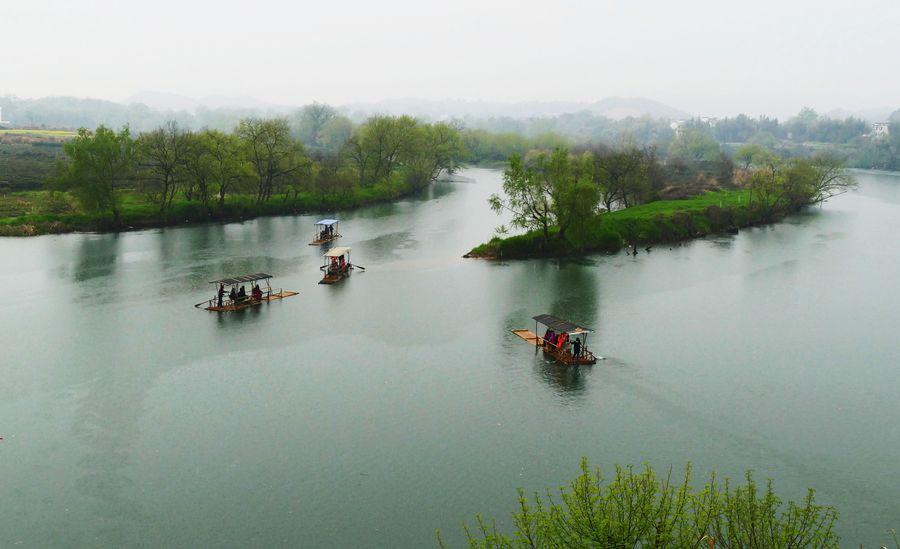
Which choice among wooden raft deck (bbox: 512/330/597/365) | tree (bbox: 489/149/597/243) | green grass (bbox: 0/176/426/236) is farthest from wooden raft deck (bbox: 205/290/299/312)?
green grass (bbox: 0/176/426/236)

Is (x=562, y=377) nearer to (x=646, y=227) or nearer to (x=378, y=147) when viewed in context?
(x=646, y=227)

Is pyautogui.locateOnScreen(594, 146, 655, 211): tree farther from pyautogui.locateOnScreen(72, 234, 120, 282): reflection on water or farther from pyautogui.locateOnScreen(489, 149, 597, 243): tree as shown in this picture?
pyautogui.locateOnScreen(72, 234, 120, 282): reflection on water

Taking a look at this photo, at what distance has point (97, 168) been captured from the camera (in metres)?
80.1

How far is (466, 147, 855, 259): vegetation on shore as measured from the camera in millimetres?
70375

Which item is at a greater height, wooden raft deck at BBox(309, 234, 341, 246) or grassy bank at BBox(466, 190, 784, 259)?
grassy bank at BBox(466, 190, 784, 259)

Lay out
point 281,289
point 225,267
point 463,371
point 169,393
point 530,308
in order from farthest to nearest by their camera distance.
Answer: point 225,267, point 281,289, point 530,308, point 463,371, point 169,393

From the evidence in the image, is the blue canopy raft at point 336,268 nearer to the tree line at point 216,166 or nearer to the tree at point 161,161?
the tree line at point 216,166

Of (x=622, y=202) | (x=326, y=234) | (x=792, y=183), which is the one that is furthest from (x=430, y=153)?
(x=792, y=183)

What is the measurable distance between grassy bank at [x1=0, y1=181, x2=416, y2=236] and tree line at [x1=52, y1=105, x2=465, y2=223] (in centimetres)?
83

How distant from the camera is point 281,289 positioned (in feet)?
186

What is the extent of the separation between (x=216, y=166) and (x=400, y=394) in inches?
2448

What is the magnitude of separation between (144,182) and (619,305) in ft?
213

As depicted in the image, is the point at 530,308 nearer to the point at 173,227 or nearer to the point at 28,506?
the point at 28,506

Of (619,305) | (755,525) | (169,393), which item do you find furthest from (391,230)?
(755,525)
